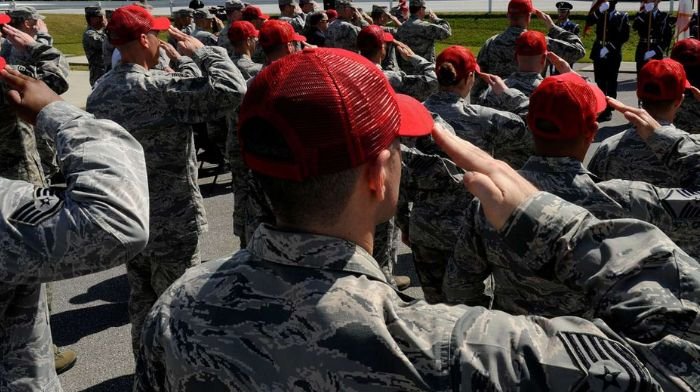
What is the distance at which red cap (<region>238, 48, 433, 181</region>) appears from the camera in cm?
129

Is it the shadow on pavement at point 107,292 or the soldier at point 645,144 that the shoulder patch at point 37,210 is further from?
the shadow on pavement at point 107,292

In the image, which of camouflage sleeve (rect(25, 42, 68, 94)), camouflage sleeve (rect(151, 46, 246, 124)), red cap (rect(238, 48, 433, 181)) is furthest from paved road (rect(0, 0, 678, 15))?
red cap (rect(238, 48, 433, 181))

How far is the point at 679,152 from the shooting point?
3.10m

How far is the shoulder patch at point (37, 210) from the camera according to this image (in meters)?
1.51

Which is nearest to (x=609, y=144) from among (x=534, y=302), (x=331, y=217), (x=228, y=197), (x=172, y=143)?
(x=534, y=302)

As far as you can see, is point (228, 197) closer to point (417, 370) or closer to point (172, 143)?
point (172, 143)

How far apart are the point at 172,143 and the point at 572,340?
328 centimetres

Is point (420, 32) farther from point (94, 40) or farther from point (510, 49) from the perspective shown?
point (94, 40)

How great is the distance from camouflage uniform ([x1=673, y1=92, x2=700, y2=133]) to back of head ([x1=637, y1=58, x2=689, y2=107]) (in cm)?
160

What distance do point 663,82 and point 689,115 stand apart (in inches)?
69.0

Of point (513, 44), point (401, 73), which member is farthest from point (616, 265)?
point (513, 44)

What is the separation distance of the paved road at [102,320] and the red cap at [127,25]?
2082 millimetres

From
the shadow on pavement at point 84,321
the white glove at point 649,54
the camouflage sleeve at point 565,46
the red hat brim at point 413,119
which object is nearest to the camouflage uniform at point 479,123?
the red hat brim at point 413,119

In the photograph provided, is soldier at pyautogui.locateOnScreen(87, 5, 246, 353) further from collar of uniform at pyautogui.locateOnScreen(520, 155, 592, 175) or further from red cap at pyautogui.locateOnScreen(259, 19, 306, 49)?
collar of uniform at pyautogui.locateOnScreen(520, 155, 592, 175)
